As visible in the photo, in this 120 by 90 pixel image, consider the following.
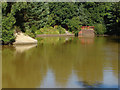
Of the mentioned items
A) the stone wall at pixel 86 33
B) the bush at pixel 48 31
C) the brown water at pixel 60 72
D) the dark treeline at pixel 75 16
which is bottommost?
the brown water at pixel 60 72

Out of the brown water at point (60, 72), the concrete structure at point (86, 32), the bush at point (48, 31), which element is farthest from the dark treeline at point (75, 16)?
the brown water at point (60, 72)

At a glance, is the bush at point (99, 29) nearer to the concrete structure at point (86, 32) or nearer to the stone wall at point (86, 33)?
the concrete structure at point (86, 32)

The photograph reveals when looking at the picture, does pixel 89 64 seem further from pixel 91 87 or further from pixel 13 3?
pixel 13 3

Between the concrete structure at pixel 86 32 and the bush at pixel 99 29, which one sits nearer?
the concrete structure at pixel 86 32

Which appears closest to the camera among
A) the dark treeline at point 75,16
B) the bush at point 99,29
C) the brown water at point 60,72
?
the brown water at point 60,72

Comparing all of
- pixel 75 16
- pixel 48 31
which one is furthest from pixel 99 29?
pixel 48 31

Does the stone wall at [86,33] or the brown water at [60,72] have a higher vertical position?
the stone wall at [86,33]

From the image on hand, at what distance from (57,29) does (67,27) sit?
7.62ft

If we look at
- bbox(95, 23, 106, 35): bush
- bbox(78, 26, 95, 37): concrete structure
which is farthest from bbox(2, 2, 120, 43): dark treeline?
bbox(78, 26, 95, 37): concrete structure

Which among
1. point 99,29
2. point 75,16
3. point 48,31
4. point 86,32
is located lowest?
point 86,32

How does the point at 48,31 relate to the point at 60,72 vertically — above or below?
above

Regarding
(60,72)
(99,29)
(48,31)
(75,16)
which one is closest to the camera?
(60,72)

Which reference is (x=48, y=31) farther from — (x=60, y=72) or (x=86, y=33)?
(x=60, y=72)

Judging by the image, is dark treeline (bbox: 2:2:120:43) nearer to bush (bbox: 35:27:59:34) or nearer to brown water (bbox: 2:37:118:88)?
bush (bbox: 35:27:59:34)
